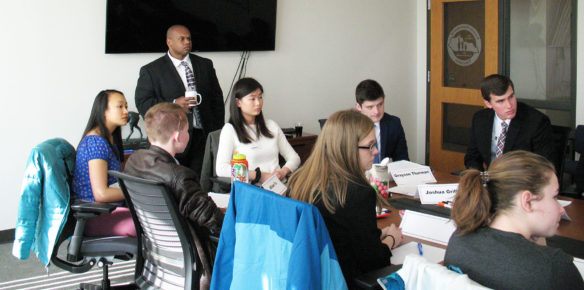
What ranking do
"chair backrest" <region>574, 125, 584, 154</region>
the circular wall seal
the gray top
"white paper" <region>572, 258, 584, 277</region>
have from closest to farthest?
the gray top
"white paper" <region>572, 258, 584, 277</region>
"chair backrest" <region>574, 125, 584, 154</region>
the circular wall seal

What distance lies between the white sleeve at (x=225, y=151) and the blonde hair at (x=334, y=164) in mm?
1316

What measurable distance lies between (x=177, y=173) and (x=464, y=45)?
4488 millimetres

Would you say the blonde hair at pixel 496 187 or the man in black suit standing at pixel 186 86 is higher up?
the man in black suit standing at pixel 186 86

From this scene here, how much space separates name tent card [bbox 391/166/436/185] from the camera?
328cm

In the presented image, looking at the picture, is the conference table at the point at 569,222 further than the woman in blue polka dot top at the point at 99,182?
No

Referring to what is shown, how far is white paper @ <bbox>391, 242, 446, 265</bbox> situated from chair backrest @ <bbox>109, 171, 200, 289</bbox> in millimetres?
827

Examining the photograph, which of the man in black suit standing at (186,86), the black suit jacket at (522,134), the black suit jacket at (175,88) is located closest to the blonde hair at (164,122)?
the man in black suit standing at (186,86)

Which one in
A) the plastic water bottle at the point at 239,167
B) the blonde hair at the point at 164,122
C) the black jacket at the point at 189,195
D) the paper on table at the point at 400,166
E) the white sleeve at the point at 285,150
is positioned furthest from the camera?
the white sleeve at the point at 285,150

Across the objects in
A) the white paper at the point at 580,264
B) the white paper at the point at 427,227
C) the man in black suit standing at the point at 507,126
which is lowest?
the white paper at the point at 580,264

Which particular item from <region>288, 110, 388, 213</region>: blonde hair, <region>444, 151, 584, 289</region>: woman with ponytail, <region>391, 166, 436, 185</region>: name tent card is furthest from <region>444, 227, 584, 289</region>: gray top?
<region>391, 166, 436, 185</region>: name tent card

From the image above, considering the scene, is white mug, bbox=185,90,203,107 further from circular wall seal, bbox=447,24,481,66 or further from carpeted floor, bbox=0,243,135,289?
circular wall seal, bbox=447,24,481,66

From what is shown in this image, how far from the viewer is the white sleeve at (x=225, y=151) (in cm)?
359

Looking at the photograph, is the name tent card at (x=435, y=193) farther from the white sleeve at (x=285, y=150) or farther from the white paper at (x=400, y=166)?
the white sleeve at (x=285, y=150)

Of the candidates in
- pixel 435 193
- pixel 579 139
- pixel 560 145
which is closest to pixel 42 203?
pixel 435 193
